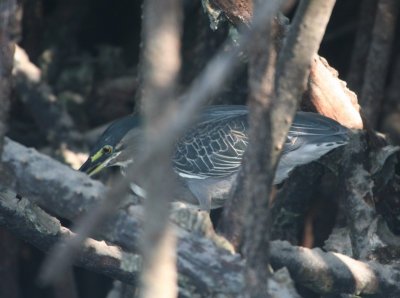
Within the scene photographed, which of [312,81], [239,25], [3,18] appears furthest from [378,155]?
[3,18]

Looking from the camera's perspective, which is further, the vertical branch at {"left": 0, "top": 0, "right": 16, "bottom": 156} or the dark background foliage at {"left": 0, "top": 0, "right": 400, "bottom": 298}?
the dark background foliage at {"left": 0, "top": 0, "right": 400, "bottom": 298}

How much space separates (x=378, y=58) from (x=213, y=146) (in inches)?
52.6

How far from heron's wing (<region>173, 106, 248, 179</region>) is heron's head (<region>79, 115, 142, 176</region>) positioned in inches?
7.0

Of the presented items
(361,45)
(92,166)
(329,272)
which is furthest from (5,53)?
(361,45)

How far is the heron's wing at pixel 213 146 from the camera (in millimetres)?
3918

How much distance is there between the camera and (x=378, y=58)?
4949 mm

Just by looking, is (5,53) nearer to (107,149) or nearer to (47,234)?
(47,234)

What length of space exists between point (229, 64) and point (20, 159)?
129 centimetres

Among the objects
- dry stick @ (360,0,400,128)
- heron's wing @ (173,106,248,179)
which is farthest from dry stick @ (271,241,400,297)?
dry stick @ (360,0,400,128)

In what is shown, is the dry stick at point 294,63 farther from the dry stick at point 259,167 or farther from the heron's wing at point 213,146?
the heron's wing at point 213,146

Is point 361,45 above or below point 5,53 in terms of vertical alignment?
above

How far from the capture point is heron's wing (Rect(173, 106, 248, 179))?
3918 mm

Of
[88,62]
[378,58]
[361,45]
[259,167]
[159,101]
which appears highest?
[361,45]

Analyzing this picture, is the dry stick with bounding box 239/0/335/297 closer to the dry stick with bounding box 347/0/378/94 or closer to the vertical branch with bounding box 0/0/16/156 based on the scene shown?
the vertical branch with bounding box 0/0/16/156
